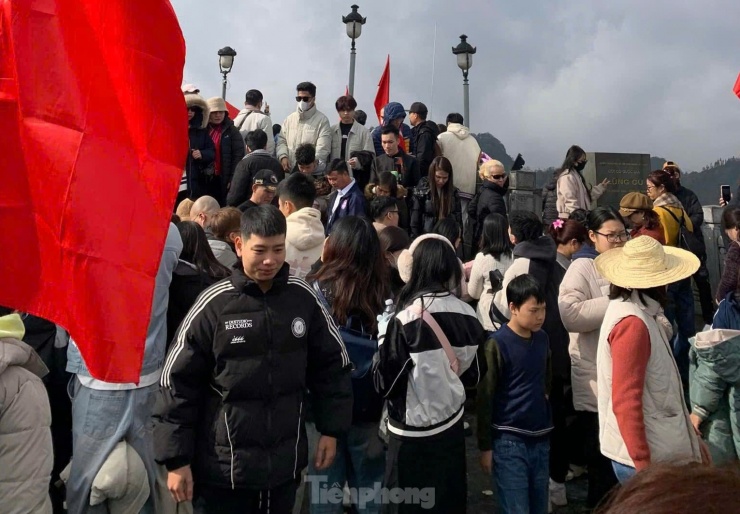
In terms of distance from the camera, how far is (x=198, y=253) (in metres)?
4.34

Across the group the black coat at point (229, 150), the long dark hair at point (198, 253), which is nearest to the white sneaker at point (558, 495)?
the long dark hair at point (198, 253)

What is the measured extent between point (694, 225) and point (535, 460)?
5333 millimetres

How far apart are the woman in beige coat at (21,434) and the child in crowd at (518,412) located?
248 centimetres

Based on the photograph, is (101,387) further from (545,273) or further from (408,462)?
(545,273)

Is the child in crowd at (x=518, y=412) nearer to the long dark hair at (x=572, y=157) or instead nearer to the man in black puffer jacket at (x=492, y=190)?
the man in black puffer jacket at (x=492, y=190)

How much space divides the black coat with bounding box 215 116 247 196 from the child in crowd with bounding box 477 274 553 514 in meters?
5.28

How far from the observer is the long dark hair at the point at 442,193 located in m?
8.30

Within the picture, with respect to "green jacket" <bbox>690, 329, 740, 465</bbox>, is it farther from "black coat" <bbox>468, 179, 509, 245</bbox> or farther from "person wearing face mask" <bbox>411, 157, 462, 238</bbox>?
"person wearing face mask" <bbox>411, 157, 462, 238</bbox>

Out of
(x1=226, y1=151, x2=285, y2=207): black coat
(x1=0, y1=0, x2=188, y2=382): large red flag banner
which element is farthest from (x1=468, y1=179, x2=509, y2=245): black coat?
(x1=0, y1=0, x2=188, y2=382): large red flag banner

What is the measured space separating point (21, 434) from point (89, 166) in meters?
1.16

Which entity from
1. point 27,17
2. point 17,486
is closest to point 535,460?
point 17,486

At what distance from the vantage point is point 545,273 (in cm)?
529

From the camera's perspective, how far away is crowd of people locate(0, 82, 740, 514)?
3225 mm

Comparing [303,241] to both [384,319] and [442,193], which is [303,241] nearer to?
[384,319]
